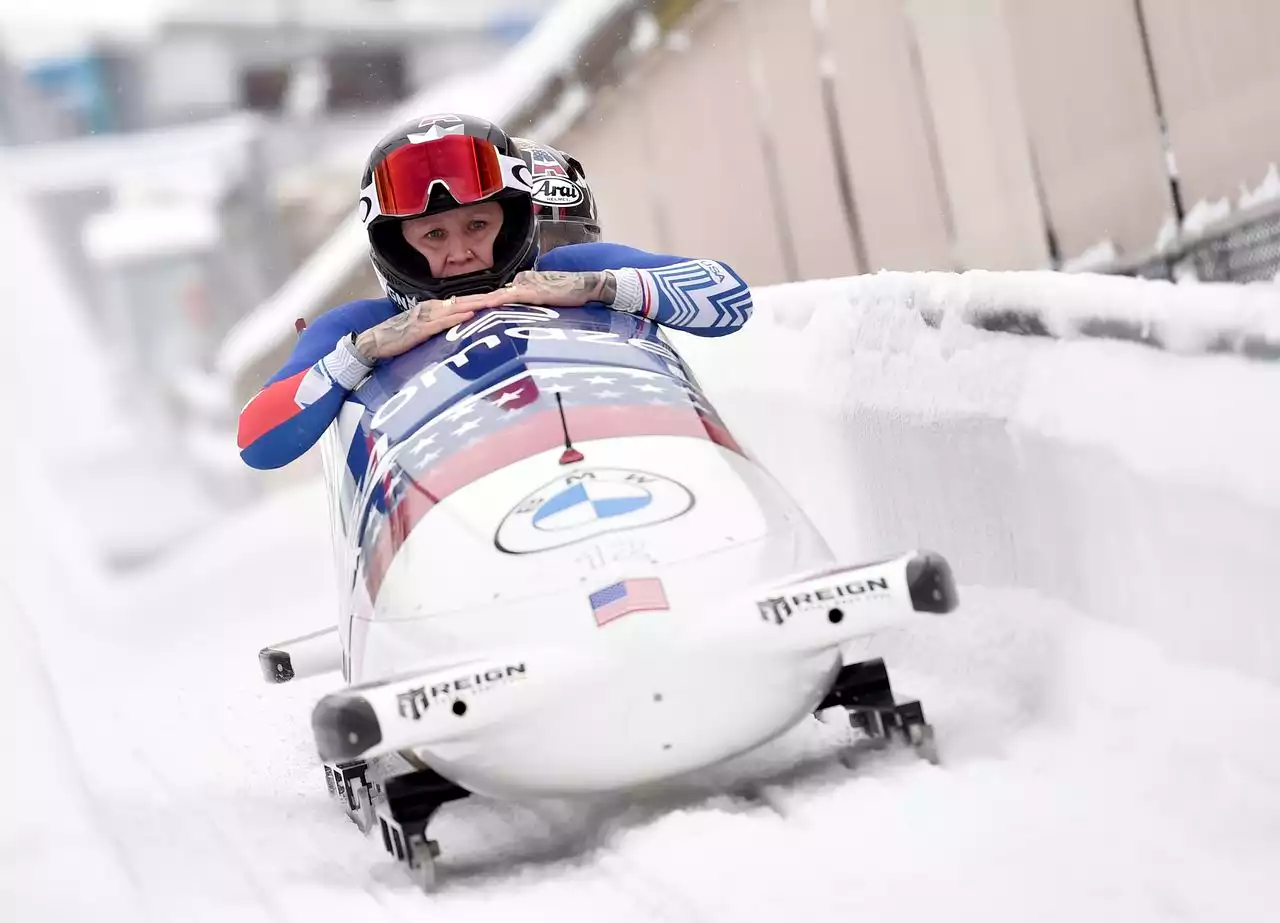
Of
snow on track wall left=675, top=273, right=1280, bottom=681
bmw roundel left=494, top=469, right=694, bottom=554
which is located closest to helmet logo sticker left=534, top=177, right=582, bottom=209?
snow on track wall left=675, top=273, right=1280, bottom=681

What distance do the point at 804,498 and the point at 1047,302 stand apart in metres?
1.22

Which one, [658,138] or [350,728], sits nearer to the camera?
[350,728]

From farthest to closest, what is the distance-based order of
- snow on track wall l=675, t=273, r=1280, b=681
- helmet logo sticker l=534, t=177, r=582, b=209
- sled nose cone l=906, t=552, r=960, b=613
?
helmet logo sticker l=534, t=177, r=582, b=209
snow on track wall l=675, t=273, r=1280, b=681
sled nose cone l=906, t=552, r=960, b=613

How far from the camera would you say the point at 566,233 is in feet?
15.1

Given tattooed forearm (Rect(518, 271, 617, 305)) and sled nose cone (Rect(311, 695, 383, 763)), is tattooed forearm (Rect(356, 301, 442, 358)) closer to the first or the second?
tattooed forearm (Rect(518, 271, 617, 305))

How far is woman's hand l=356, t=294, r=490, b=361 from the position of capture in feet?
9.82

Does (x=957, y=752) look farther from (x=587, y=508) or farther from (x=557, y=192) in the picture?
(x=557, y=192)

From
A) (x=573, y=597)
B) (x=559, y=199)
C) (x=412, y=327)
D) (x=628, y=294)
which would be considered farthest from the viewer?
(x=559, y=199)

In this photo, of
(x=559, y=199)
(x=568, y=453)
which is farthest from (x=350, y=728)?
(x=559, y=199)

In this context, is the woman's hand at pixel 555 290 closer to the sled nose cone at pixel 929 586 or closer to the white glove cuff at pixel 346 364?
the white glove cuff at pixel 346 364

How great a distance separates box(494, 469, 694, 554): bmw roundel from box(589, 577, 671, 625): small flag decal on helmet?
0.12 meters

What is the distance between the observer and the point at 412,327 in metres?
3.00

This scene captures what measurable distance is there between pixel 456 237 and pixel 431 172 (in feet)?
0.62

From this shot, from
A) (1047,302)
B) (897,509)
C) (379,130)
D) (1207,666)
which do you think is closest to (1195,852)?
(1207,666)
